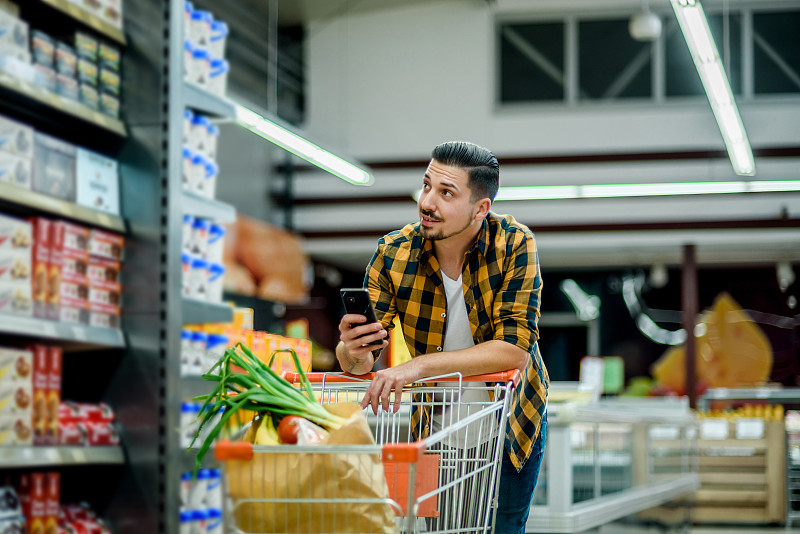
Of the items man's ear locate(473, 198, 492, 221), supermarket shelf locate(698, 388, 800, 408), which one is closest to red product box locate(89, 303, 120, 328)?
man's ear locate(473, 198, 492, 221)

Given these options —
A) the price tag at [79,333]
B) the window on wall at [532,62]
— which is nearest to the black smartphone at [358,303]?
the price tag at [79,333]

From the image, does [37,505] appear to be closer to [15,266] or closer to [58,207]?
[15,266]

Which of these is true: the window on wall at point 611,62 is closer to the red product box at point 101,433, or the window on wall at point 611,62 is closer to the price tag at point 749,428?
the price tag at point 749,428

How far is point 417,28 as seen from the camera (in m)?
13.6

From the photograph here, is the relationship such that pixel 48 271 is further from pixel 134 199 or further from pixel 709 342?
pixel 709 342

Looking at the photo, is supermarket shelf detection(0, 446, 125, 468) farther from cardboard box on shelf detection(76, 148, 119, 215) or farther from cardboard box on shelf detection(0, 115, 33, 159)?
cardboard box on shelf detection(0, 115, 33, 159)

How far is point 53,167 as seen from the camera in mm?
3061

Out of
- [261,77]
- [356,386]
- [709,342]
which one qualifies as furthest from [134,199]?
[709,342]

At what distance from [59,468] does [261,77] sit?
9.81 m

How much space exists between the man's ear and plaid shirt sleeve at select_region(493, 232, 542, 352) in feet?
0.34

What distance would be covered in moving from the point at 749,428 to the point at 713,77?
4.88 metres

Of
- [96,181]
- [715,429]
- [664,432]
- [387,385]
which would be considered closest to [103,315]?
[96,181]

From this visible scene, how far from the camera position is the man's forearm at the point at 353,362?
92.7 inches

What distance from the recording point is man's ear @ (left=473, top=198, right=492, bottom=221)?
2465mm
